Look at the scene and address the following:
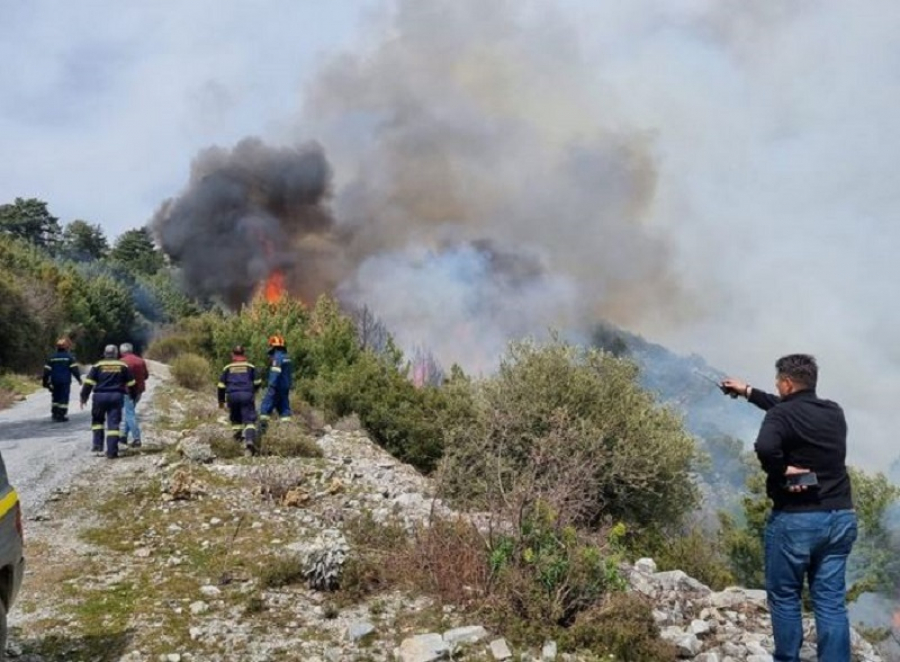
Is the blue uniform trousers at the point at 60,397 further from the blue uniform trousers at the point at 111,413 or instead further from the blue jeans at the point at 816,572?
the blue jeans at the point at 816,572

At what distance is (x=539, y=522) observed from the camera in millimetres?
6258

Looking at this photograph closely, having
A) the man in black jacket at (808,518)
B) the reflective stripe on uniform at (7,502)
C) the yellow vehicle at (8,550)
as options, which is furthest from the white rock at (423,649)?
the reflective stripe on uniform at (7,502)

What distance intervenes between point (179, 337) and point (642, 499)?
34.4m

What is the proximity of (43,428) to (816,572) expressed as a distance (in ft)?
50.2

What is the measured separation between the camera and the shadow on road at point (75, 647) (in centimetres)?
508

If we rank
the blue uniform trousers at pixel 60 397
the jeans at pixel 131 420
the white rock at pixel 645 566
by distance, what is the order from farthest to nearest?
the blue uniform trousers at pixel 60 397, the jeans at pixel 131 420, the white rock at pixel 645 566

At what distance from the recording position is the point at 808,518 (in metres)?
4.30

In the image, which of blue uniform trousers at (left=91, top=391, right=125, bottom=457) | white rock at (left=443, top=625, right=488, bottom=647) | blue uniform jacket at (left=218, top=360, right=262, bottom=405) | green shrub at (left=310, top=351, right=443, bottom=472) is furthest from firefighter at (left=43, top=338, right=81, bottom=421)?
white rock at (left=443, top=625, right=488, bottom=647)

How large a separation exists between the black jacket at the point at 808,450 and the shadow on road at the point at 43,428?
13279 millimetres

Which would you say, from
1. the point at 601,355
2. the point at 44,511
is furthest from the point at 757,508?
the point at 44,511

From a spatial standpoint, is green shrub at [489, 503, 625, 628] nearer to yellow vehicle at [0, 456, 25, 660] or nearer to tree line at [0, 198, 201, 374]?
yellow vehicle at [0, 456, 25, 660]

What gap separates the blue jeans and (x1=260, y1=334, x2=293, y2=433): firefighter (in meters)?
10.1

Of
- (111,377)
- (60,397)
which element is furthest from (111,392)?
(60,397)

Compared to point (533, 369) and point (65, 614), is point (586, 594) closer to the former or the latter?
point (65, 614)
